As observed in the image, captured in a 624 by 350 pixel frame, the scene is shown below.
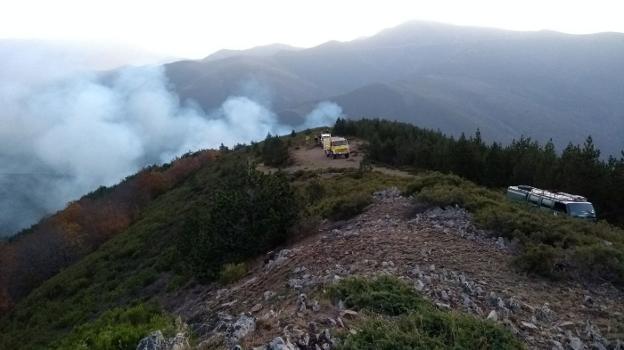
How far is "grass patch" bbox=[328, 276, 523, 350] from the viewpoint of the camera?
635cm

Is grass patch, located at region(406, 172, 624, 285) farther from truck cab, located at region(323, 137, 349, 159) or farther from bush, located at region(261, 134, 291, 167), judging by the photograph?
bush, located at region(261, 134, 291, 167)

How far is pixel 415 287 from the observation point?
8.59 meters

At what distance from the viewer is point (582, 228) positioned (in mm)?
14820

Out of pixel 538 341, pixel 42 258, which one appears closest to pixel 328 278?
pixel 538 341

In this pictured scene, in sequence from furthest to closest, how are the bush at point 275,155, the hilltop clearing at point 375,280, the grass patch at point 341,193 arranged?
the bush at point 275,155 < the grass patch at point 341,193 < the hilltop clearing at point 375,280

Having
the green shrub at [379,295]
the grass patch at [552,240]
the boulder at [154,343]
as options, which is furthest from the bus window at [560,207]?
the boulder at [154,343]

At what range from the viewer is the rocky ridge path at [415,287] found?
7.28m

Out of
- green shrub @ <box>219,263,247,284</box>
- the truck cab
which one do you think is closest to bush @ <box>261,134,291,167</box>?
the truck cab

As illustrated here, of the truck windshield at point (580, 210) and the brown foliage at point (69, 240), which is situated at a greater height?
the truck windshield at point (580, 210)

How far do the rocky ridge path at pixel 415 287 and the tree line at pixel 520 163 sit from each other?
18220 mm

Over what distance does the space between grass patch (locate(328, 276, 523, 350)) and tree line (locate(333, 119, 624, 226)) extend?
953 inches

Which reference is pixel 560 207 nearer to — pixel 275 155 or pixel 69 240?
pixel 275 155

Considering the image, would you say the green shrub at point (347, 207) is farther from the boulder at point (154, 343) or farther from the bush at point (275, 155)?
the bush at point (275, 155)

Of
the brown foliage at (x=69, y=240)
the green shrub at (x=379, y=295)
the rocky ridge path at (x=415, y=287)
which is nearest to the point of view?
the rocky ridge path at (x=415, y=287)
